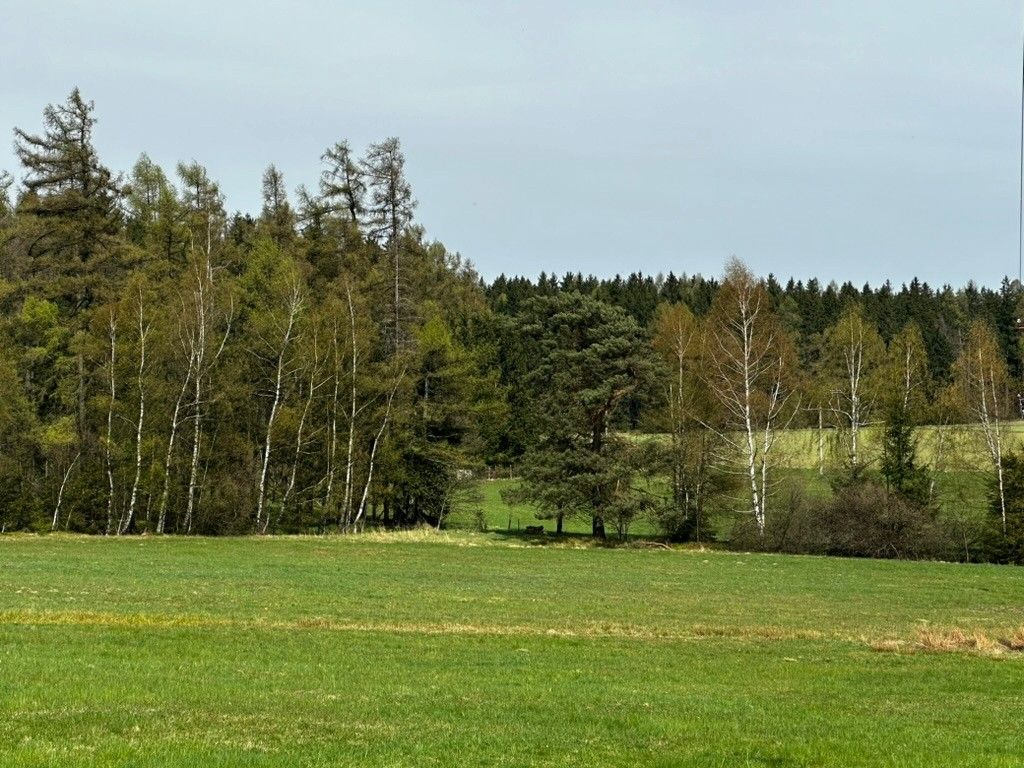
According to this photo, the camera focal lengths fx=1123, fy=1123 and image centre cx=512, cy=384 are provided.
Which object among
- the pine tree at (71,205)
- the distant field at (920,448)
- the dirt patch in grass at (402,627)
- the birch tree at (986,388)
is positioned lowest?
the dirt patch in grass at (402,627)

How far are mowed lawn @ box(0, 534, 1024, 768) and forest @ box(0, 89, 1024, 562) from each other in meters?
20.9

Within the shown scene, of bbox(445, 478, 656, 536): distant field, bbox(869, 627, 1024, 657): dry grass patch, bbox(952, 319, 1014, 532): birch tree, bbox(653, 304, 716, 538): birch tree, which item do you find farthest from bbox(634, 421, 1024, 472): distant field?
bbox(869, 627, 1024, 657): dry grass patch

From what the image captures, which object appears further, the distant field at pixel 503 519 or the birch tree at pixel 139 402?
the distant field at pixel 503 519

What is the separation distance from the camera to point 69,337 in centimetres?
6819

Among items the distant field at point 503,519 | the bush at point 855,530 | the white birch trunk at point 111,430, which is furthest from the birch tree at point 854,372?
the white birch trunk at point 111,430

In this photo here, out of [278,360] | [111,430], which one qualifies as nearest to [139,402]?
[111,430]

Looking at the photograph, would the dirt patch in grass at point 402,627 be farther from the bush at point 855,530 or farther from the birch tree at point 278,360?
the birch tree at point 278,360

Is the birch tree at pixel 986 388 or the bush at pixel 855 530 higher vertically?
the birch tree at pixel 986 388

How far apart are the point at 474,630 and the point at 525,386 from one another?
77140mm

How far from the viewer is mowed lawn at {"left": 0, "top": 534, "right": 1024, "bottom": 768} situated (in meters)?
12.1

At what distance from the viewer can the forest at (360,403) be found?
64.9 metres

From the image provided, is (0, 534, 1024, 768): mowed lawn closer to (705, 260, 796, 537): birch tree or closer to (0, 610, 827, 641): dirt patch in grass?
(0, 610, 827, 641): dirt patch in grass

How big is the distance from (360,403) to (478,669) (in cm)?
5293

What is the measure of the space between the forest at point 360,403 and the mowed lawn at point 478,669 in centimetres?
2087
